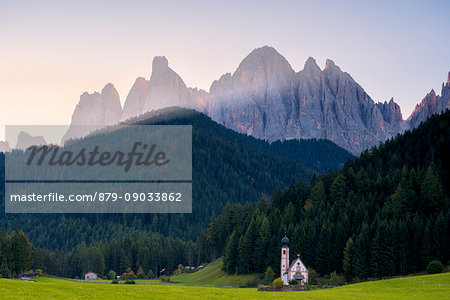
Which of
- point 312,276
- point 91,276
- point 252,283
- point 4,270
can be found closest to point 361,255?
point 312,276

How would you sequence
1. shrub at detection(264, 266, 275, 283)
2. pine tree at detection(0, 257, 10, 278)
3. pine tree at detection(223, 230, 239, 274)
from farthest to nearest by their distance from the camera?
1. pine tree at detection(223, 230, 239, 274)
2. pine tree at detection(0, 257, 10, 278)
3. shrub at detection(264, 266, 275, 283)

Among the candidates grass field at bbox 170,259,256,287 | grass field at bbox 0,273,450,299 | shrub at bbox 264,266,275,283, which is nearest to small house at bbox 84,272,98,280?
grass field at bbox 170,259,256,287

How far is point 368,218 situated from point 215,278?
36.0 m

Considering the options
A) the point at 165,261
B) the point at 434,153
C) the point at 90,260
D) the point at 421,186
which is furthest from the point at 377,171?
the point at 90,260

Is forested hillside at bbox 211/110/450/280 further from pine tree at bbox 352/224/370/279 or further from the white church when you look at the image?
the white church

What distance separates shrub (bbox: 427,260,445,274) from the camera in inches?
3159

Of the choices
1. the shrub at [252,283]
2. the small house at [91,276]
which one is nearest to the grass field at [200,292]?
the shrub at [252,283]

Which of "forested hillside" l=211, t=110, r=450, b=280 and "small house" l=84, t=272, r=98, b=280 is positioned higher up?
"forested hillside" l=211, t=110, r=450, b=280

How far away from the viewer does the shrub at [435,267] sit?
263 ft

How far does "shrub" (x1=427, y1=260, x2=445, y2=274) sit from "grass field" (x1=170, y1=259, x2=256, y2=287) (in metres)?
35.2

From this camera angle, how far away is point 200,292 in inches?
2194

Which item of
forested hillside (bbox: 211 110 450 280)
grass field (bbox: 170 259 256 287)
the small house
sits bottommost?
the small house

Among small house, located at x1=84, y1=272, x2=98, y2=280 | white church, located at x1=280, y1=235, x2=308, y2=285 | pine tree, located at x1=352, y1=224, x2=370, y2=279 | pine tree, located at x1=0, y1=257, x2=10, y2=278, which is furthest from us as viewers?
small house, located at x1=84, y1=272, x2=98, y2=280

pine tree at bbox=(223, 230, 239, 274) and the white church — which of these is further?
pine tree at bbox=(223, 230, 239, 274)
